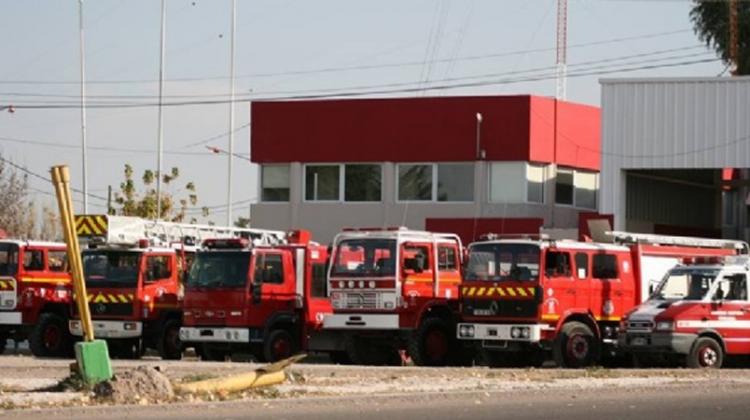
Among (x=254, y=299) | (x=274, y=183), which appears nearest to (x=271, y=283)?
(x=254, y=299)

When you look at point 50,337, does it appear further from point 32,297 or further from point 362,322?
point 362,322

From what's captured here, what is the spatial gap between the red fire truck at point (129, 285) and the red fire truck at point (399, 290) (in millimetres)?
4557

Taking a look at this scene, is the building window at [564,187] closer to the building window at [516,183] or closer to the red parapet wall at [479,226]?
the building window at [516,183]

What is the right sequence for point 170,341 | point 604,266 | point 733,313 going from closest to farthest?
1. point 733,313
2. point 604,266
3. point 170,341

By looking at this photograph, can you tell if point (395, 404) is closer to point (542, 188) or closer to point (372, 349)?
point (372, 349)

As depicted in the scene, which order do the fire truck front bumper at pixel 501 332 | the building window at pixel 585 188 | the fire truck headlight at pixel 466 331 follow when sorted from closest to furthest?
the fire truck front bumper at pixel 501 332 < the fire truck headlight at pixel 466 331 < the building window at pixel 585 188

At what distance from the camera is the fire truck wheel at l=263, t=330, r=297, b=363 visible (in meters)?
33.1

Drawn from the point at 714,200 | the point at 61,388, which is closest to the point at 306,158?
the point at 714,200

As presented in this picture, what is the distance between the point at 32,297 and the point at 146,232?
3.09 m

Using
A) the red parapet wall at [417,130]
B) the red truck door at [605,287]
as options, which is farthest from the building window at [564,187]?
the red truck door at [605,287]

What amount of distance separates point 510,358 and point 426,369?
399cm

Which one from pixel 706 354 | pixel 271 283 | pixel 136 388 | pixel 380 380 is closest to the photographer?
pixel 136 388

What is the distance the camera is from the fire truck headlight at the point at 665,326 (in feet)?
98.8

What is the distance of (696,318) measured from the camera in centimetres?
3027
